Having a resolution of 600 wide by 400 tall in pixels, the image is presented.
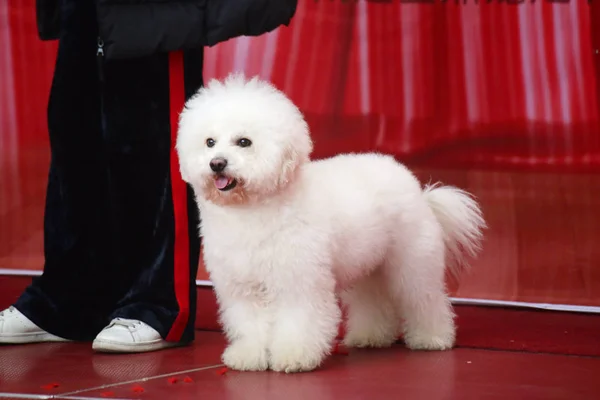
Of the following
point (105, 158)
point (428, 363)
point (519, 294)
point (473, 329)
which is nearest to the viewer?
point (428, 363)

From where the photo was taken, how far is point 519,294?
4.08 metres

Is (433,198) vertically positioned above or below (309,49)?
below

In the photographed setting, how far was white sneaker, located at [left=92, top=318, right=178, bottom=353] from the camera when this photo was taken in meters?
3.05

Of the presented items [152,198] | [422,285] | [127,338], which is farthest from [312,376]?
[152,198]

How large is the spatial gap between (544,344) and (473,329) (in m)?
0.31

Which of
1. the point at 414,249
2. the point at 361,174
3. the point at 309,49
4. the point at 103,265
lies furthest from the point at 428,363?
the point at 309,49

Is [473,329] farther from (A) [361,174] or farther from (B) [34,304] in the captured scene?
(B) [34,304]

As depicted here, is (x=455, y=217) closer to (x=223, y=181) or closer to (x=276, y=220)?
(x=276, y=220)

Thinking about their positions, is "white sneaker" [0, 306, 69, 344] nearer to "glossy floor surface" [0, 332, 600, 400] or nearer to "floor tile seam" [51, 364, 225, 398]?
"glossy floor surface" [0, 332, 600, 400]

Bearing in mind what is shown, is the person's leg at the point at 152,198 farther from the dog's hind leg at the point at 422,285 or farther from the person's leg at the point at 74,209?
the dog's hind leg at the point at 422,285

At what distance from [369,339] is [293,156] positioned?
0.72 metres

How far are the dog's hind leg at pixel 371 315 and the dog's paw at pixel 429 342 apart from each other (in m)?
0.08

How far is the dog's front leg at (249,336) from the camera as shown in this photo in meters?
2.81

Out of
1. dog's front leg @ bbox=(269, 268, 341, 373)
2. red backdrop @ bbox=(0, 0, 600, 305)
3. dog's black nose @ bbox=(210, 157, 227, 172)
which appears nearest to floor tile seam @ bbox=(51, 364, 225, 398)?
dog's front leg @ bbox=(269, 268, 341, 373)
